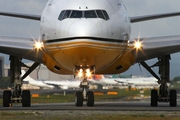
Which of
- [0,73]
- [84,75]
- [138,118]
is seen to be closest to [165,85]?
[84,75]

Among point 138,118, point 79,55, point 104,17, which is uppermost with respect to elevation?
point 104,17

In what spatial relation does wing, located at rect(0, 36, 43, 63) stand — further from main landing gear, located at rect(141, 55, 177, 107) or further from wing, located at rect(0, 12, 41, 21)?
main landing gear, located at rect(141, 55, 177, 107)

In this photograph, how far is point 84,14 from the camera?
99.2 feet

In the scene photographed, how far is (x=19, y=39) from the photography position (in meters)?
36.0

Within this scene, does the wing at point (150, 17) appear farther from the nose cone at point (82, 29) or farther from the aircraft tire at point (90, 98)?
the nose cone at point (82, 29)

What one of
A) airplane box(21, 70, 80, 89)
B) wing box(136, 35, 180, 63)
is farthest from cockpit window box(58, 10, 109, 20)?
airplane box(21, 70, 80, 89)

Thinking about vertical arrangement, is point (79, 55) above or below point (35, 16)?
below

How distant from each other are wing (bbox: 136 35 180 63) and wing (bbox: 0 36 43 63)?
5.83 m

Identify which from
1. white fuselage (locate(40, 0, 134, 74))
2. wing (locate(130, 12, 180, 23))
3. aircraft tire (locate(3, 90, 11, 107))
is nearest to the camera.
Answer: white fuselage (locate(40, 0, 134, 74))

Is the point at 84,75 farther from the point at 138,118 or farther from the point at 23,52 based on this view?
the point at 138,118

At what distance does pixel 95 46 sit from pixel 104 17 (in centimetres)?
159

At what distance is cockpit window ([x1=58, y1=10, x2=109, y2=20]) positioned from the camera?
30203mm

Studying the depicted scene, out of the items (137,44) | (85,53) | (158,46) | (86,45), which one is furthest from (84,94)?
(158,46)

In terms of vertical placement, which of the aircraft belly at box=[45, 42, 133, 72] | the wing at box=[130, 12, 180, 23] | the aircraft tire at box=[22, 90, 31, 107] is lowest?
the aircraft tire at box=[22, 90, 31, 107]
